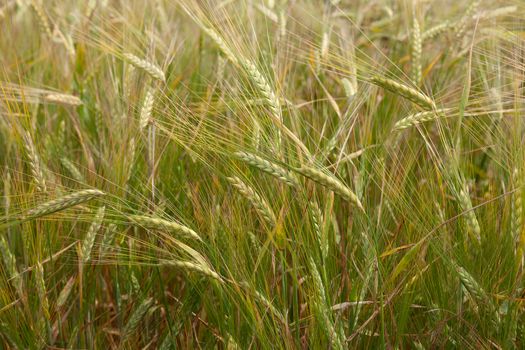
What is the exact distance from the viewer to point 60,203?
1.12m

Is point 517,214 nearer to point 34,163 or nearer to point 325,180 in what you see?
point 325,180

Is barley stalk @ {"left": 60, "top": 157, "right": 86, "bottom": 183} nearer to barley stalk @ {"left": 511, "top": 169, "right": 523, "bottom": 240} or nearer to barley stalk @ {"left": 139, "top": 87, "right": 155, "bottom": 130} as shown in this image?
barley stalk @ {"left": 139, "top": 87, "right": 155, "bottom": 130}

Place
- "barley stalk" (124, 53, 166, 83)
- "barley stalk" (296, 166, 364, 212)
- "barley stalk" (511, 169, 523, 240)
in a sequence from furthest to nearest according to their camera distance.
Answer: "barley stalk" (124, 53, 166, 83), "barley stalk" (511, 169, 523, 240), "barley stalk" (296, 166, 364, 212)

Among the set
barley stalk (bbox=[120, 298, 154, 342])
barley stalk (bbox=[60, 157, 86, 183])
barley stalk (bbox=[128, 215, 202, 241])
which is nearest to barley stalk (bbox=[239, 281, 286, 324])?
barley stalk (bbox=[128, 215, 202, 241])

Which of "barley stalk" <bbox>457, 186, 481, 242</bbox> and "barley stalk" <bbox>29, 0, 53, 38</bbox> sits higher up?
"barley stalk" <bbox>29, 0, 53, 38</bbox>

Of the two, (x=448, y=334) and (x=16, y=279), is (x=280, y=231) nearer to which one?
(x=448, y=334)

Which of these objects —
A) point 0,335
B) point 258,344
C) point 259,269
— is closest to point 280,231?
point 259,269

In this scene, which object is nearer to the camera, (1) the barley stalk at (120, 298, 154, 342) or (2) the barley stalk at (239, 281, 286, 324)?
(2) the barley stalk at (239, 281, 286, 324)

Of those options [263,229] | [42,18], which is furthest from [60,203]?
[42,18]

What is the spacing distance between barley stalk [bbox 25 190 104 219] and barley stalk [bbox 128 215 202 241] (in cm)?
8

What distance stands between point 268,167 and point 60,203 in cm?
33

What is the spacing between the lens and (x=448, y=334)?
118 cm

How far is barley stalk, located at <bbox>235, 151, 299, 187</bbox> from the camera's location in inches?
41.7

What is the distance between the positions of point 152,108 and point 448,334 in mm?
679
